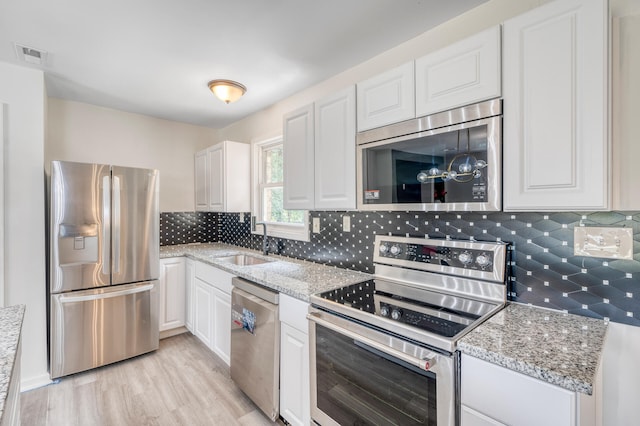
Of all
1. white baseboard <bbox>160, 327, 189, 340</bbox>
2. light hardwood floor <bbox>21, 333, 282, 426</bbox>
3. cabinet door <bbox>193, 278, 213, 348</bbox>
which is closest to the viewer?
light hardwood floor <bbox>21, 333, 282, 426</bbox>

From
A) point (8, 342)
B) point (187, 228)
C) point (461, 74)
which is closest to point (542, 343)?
point (461, 74)

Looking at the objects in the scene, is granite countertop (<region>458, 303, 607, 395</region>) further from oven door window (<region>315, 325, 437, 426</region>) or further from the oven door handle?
oven door window (<region>315, 325, 437, 426</region>)

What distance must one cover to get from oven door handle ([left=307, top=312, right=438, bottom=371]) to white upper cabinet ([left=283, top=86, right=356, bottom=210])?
2.21 ft

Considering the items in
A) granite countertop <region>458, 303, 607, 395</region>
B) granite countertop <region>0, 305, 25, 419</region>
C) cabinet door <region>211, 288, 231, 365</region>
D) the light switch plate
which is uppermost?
the light switch plate

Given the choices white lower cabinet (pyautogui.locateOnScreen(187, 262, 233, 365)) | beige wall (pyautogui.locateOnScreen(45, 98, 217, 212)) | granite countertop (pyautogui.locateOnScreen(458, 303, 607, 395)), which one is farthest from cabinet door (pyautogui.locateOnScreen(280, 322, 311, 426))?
beige wall (pyautogui.locateOnScreen(45, 98, 217, 212))

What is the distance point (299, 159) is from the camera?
2.14 metres

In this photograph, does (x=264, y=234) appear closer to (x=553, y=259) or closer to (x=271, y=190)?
(x=271, y=190)

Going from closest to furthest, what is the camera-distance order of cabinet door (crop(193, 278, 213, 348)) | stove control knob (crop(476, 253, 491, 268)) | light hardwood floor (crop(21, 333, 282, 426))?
stove control knob (crop(476, 253, 491, 268)) < light hardwood floor (crop(21, 333, 282, 426)) < cabinet door (crop(193, 278, 213, 348))

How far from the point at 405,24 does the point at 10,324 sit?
2.32 m

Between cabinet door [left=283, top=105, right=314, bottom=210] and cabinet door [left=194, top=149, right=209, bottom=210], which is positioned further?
cabinet door [left=194, top=149, right=209, bottom=210]

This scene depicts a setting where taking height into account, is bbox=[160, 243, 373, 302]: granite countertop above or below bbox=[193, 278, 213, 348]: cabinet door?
above

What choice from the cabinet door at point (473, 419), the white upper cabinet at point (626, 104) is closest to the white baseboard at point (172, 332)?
the cabinet door at point (473, 419)

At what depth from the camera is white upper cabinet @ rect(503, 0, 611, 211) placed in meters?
1.00

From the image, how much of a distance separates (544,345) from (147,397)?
2484 mm
